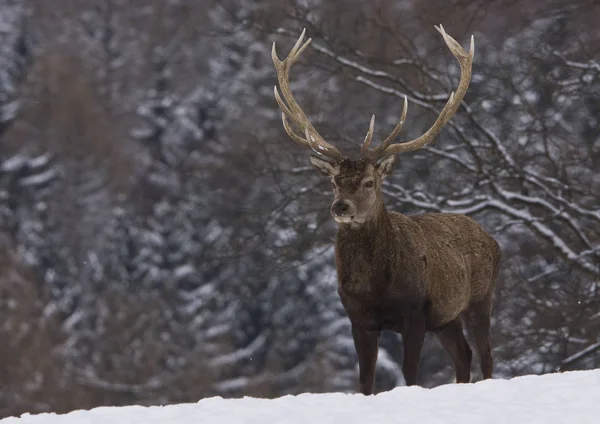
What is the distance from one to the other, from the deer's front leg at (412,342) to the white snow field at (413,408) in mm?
2203

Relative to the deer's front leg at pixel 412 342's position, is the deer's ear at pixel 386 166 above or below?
above

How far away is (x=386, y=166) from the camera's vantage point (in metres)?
9.20

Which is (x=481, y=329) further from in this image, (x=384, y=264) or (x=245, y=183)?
(x=245, y=183)

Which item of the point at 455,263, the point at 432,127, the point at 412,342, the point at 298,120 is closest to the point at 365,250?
the point at 412,342

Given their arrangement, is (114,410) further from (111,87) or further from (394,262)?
(111,87)

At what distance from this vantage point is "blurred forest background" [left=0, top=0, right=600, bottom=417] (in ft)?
53.8

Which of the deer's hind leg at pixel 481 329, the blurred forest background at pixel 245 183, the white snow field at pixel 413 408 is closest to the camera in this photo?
the white snow field at pixel 413 408

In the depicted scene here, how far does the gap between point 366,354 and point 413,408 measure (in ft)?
9.32

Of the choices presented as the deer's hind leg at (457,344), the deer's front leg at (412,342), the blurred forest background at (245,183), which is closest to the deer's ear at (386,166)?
the deer's front leg at (412,342)

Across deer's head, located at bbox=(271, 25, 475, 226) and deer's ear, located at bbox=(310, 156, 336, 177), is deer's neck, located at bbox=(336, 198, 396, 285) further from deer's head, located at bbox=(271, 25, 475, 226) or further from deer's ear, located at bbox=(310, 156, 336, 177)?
deer's ear, located at bbox=(310, 156, 336, 177)

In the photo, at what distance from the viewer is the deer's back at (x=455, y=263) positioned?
912 cm

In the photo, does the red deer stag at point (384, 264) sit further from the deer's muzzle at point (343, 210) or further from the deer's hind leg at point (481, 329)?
the deer's hind leg at point (481, 329)

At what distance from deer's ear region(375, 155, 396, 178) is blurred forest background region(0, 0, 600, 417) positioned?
260 inches

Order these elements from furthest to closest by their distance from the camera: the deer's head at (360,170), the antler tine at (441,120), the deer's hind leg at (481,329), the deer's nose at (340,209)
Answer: the deer's hind leg at (481,329) → the antler tine at (441,120) → the deer's head at (360,170) → the deer's nose at (340,209)
